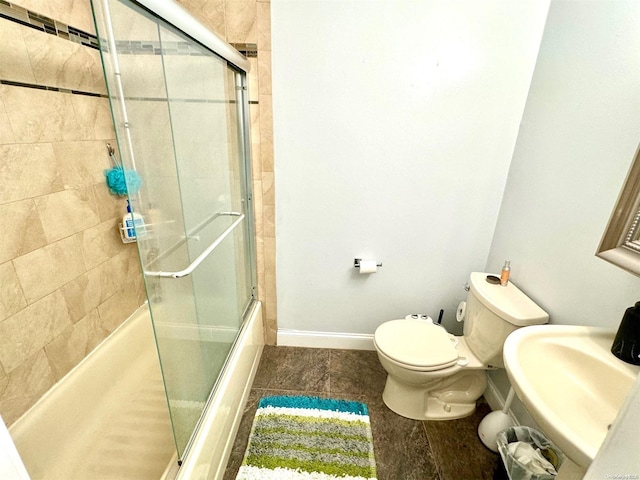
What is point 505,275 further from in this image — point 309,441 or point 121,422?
point 121,422

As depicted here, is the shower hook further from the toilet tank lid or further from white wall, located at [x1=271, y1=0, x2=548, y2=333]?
the toilet tank lid

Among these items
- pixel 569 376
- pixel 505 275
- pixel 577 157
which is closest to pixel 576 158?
pixel 577 157

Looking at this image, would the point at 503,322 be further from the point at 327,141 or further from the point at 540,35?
the point at 540,35

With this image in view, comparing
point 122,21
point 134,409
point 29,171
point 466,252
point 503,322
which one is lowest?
point 134,409

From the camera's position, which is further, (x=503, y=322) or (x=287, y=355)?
(x=287, y=355)

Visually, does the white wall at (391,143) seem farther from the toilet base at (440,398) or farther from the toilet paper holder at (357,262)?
the toilet base at (440,398)

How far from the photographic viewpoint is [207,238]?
1.21 m

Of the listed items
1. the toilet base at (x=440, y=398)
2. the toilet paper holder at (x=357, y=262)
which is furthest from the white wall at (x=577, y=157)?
the toilet paper holder at (x=357, y=262)

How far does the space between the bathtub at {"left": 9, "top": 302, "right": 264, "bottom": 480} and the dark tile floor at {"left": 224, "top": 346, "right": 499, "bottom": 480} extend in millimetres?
242

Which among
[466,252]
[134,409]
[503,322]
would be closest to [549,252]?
[503,322]

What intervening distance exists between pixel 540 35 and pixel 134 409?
260cm

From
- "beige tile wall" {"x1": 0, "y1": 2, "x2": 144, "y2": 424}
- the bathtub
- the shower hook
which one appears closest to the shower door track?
"beige tile wall" {"x1": 0, "y1": 2, "x2": 144, "y2": 424}

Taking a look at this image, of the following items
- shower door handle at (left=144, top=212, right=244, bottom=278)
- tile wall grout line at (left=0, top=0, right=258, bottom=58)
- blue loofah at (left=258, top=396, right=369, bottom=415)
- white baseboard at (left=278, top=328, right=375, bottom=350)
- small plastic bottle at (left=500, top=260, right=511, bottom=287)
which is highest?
tile wall grout line at (left=0, top=0, right=258, bottom=58)

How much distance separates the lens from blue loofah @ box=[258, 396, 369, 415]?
159 centimetres
